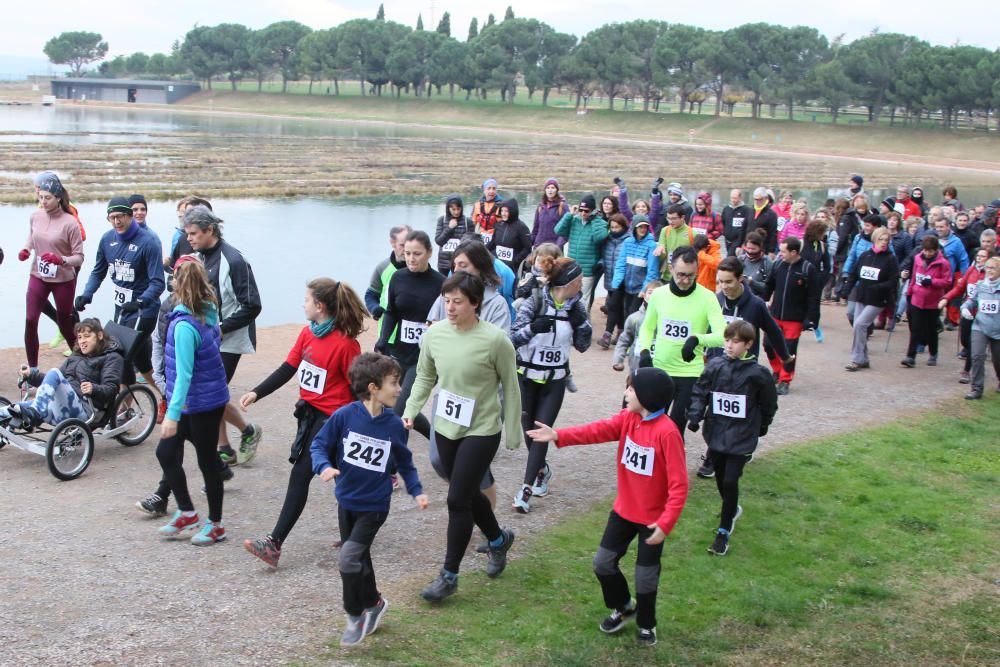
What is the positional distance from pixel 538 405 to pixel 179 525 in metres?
2.44

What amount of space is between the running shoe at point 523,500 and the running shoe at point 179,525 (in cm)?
216

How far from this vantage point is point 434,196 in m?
33.1

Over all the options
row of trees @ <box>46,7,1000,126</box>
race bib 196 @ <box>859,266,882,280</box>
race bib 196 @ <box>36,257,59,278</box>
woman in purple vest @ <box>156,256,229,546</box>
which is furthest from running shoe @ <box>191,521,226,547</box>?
row of trees @ <box>46,7,1000,126</box>

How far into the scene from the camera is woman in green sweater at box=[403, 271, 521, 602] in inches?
221

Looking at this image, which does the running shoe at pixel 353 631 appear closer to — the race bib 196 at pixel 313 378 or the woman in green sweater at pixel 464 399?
the woman in green sweater at pixel 464 399

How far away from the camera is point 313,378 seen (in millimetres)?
6152

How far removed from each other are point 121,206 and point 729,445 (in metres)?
5.44

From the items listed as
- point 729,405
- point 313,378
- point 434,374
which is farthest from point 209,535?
point 729,405

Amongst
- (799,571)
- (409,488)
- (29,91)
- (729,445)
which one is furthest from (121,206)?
(29,91)

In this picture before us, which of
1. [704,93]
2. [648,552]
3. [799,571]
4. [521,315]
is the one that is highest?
[704,93]

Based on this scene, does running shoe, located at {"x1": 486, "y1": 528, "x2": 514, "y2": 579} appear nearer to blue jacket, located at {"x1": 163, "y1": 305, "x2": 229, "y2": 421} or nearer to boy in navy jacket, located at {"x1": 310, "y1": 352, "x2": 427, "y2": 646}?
boy in navy jacket, located at {"x1": 310, "y1": 352, "x2": 427, "y2": 646}

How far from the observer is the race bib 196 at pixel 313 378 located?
6.13 m

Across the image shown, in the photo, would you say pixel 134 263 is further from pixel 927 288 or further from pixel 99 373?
pixel 927 288

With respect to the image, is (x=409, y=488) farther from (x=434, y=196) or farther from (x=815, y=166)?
(x=815, y=166)
